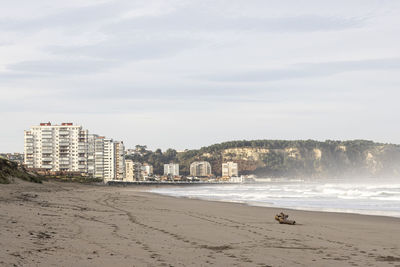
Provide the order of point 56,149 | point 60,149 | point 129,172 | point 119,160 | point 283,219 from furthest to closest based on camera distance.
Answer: point 129,172 → point 119,160 → point 56,149 → point 60,149 → point 283,219

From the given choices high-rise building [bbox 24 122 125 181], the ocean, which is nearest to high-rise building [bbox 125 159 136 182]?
high-rise building [bbox 24 122 125 181]

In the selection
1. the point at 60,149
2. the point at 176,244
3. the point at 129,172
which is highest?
the point at 60,149

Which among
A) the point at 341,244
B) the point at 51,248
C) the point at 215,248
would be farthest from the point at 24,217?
the point at 341,244

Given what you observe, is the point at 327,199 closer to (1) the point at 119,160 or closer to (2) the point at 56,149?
(2) the point at 56,149

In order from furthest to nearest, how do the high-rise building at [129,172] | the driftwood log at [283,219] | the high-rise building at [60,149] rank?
the high-rise building at [129,172] < the high-rise building at [60,149] < the driftwood log at [283,219]

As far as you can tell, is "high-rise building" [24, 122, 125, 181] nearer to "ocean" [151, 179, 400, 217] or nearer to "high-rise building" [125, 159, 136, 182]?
"high-rise building" [125, 159, 136, 182]

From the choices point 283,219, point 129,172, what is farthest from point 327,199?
point 129,172

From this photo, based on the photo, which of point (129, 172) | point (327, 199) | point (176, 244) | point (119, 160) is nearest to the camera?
point (176, 244)

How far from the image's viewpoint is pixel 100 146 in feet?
503

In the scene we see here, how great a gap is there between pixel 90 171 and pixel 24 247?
470ft

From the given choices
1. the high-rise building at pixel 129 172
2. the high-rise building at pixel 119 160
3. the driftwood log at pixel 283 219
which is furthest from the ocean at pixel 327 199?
the high-rise building at pixel 129 172

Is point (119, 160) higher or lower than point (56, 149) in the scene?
lower

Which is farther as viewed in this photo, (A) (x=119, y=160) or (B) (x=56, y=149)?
(A) (x=119, y=160)

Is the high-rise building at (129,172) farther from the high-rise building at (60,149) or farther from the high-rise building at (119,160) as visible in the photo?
the high-rise building at (60,149)
